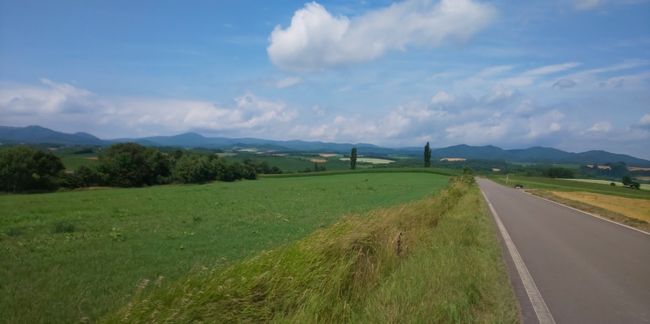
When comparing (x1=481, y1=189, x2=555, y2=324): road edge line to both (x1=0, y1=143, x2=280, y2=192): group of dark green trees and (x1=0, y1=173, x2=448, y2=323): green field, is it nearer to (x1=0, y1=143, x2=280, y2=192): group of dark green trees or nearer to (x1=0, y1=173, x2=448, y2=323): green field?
(x1=0, y1=173, x2=448, y2=323): green field

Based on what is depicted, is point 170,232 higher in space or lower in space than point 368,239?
lower

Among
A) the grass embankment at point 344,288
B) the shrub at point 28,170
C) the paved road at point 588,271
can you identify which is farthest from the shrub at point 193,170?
the grass embankment at point 344,288

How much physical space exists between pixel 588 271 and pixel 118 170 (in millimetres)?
70629

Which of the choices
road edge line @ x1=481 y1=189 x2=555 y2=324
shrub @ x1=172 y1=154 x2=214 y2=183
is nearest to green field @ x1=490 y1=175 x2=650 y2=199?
road edge line @ x1=481 y1=189 x2=555 y2=324

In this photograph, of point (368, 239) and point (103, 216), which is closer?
point (368, 239)

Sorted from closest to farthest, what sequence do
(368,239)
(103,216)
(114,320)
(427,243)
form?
(114,320) < (368,239) < (427,243) < (103,216)

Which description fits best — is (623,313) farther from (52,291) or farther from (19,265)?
(19,265)

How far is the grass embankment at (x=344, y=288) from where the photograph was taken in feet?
16.2

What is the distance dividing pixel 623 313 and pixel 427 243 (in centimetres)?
425

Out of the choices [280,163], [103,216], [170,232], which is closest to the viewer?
[170,232]

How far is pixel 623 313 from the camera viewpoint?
602 centimetres

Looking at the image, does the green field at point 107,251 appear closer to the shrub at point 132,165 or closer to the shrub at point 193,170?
the shrub at point 132,165

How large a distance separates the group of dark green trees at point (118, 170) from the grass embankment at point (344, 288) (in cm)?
6581

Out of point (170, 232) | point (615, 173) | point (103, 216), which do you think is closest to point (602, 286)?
point (170, 232)
